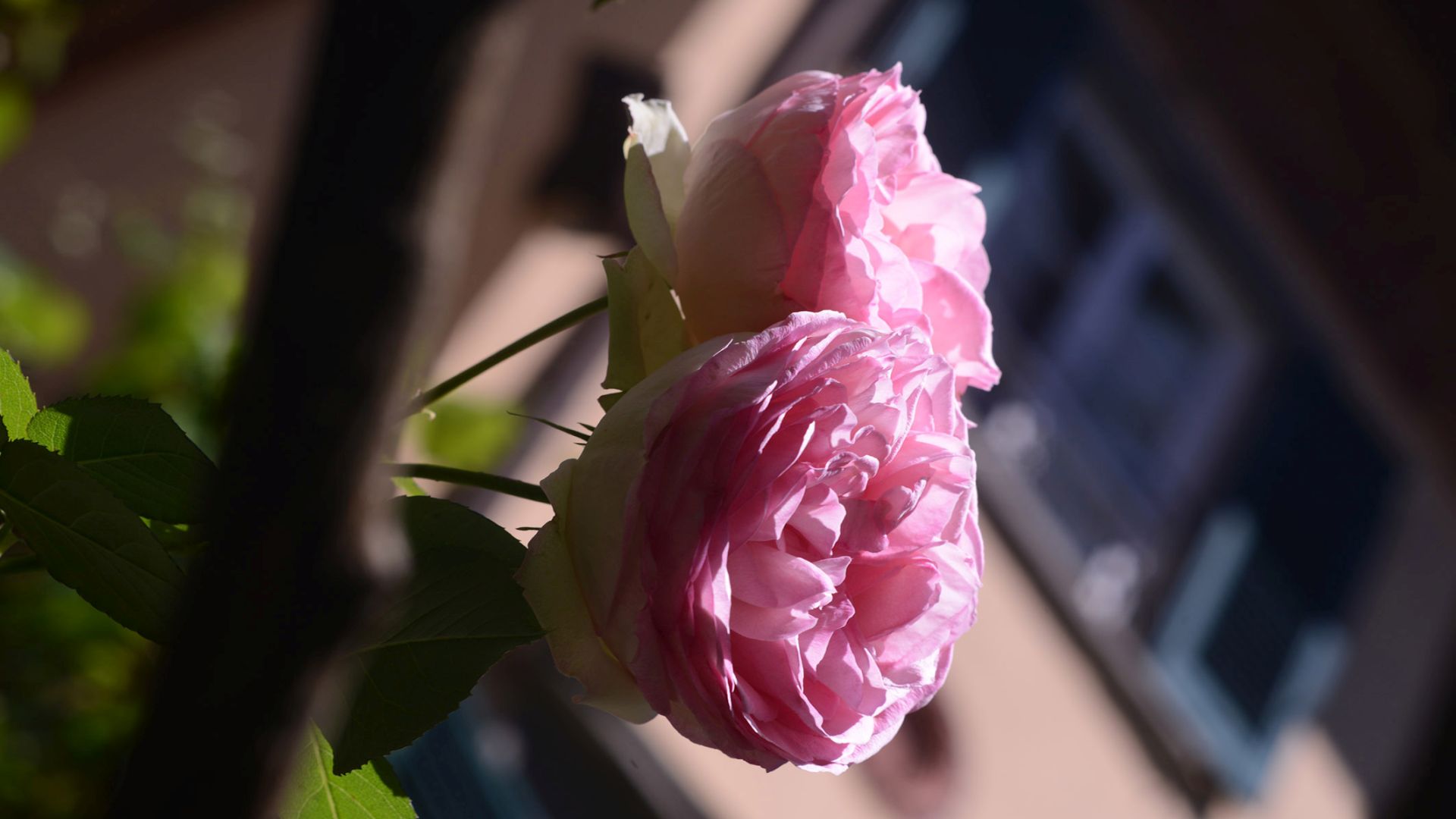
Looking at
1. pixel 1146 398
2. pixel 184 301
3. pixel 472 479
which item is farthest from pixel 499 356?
pixel 1146 398

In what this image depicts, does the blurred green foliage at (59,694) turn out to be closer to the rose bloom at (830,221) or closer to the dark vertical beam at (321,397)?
the rose bloom at (830,221)

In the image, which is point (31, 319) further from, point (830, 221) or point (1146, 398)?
point (1146, 398)

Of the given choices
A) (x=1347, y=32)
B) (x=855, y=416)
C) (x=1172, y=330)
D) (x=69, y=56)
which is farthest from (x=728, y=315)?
(x=1347, y=32)

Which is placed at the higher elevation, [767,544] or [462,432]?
[767,544]

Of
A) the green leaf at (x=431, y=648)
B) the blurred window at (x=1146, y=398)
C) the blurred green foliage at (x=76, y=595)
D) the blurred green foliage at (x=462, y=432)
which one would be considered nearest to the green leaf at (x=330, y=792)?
the green leaf at (x=431, y=648)

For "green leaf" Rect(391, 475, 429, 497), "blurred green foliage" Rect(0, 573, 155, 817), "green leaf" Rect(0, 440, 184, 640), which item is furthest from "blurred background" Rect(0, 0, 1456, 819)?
"green leaf" Rect(0, 440, 184, 640)

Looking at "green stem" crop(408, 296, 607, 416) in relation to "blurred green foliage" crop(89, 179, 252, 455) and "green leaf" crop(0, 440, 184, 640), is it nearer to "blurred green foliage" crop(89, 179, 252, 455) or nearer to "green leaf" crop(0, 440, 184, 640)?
"green leaf" crop(0, 440, 184, 640)
